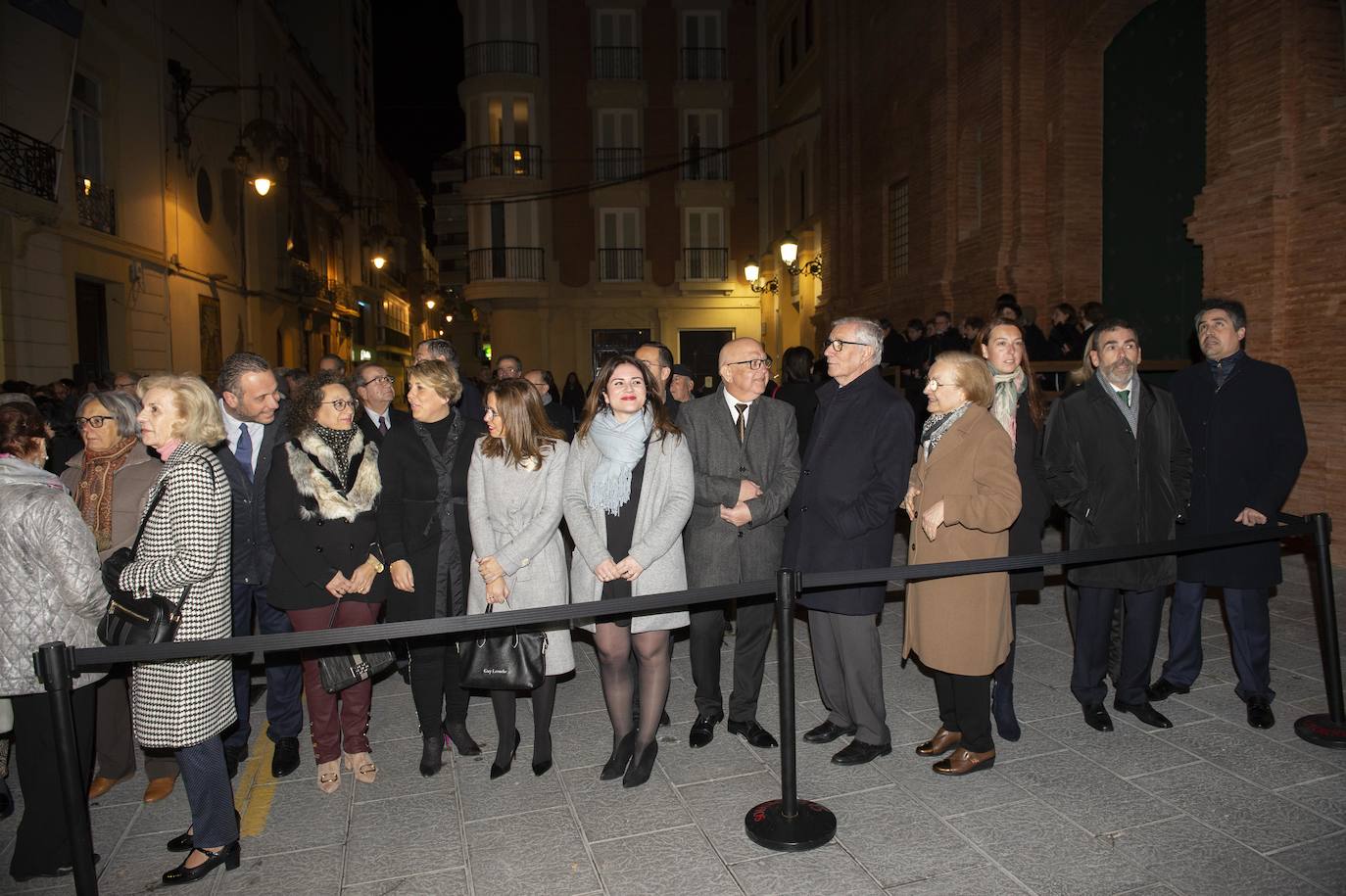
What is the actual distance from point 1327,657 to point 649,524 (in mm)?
3606

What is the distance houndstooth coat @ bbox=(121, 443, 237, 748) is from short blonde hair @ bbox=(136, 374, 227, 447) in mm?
73

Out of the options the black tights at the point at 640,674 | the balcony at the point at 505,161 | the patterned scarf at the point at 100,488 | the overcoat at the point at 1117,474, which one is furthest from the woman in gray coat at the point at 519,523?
the balcony at the point at 505,161

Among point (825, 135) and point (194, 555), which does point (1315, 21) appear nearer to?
point (194, 555)

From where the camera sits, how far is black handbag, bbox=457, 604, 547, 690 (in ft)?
13.8

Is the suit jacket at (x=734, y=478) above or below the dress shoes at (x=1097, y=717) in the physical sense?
above

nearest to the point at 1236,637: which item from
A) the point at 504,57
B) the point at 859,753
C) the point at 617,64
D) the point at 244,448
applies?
the point at 859,753

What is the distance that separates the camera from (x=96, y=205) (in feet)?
51.2

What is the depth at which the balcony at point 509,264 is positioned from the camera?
99.1ft

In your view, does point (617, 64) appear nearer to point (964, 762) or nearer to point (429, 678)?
point (429, 678)

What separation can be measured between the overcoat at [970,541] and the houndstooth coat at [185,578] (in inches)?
128

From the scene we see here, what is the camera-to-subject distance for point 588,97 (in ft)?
100

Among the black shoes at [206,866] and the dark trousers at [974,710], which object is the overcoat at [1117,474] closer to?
the dark trousers at [974,710]

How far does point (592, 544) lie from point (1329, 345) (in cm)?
798

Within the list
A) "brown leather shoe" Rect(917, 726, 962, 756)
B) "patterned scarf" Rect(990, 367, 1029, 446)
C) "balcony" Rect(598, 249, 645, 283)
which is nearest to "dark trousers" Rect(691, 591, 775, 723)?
"brown leather shoe" Rect(917, 726, 962, 756)
